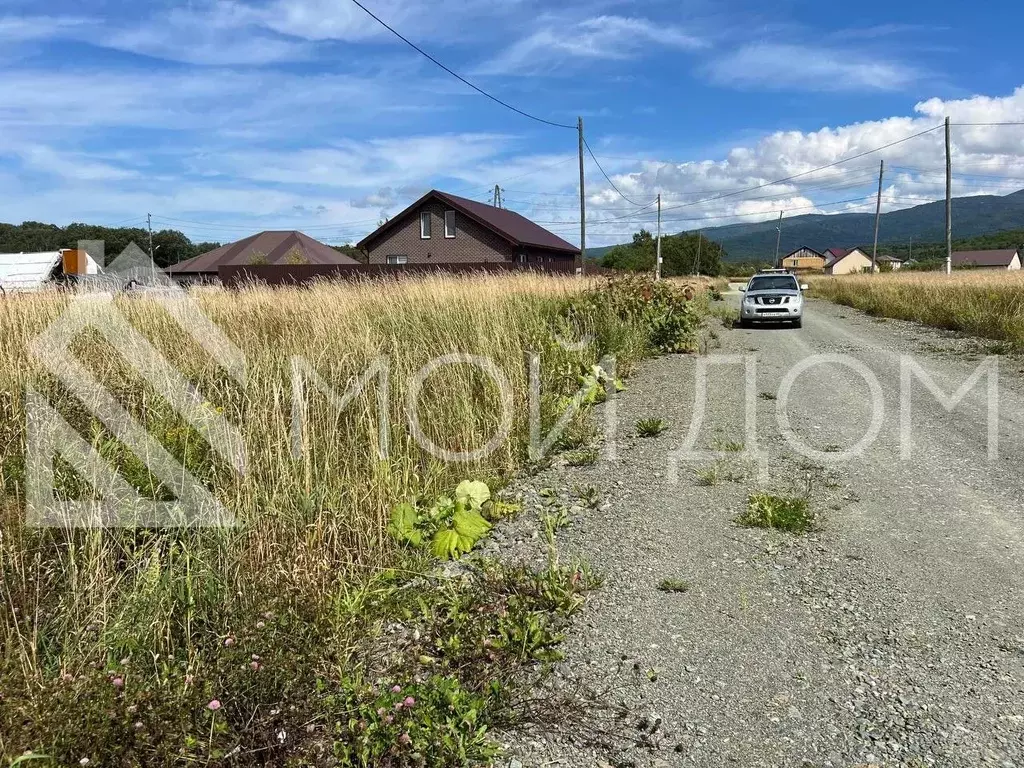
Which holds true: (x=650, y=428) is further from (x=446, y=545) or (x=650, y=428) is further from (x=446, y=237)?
(x=446, y=237)

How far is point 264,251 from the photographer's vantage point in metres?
44.4

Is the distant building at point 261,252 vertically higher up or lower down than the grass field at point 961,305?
higher up

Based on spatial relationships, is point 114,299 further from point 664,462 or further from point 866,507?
point 866,507

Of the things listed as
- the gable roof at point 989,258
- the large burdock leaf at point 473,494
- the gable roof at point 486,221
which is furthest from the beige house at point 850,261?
the large burdock leaf at point 473,494

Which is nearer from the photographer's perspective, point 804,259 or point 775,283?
point 775,283

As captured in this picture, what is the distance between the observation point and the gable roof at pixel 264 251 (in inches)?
1725

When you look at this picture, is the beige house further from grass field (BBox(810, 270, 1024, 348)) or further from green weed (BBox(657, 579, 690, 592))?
green weed (BBox(657, 579, 690, 592))

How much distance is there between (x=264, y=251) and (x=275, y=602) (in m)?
45.6

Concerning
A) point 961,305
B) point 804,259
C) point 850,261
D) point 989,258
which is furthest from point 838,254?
point 961,305

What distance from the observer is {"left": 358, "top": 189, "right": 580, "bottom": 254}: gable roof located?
35156 millimetres

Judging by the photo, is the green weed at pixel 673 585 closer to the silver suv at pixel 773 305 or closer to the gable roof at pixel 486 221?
the silver suv at pixel 773 305

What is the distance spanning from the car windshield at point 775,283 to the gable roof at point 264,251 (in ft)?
103

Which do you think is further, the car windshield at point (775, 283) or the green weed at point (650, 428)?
the car windshield at point (775, 283)

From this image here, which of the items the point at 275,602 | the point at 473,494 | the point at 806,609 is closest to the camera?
the point at 275,602
